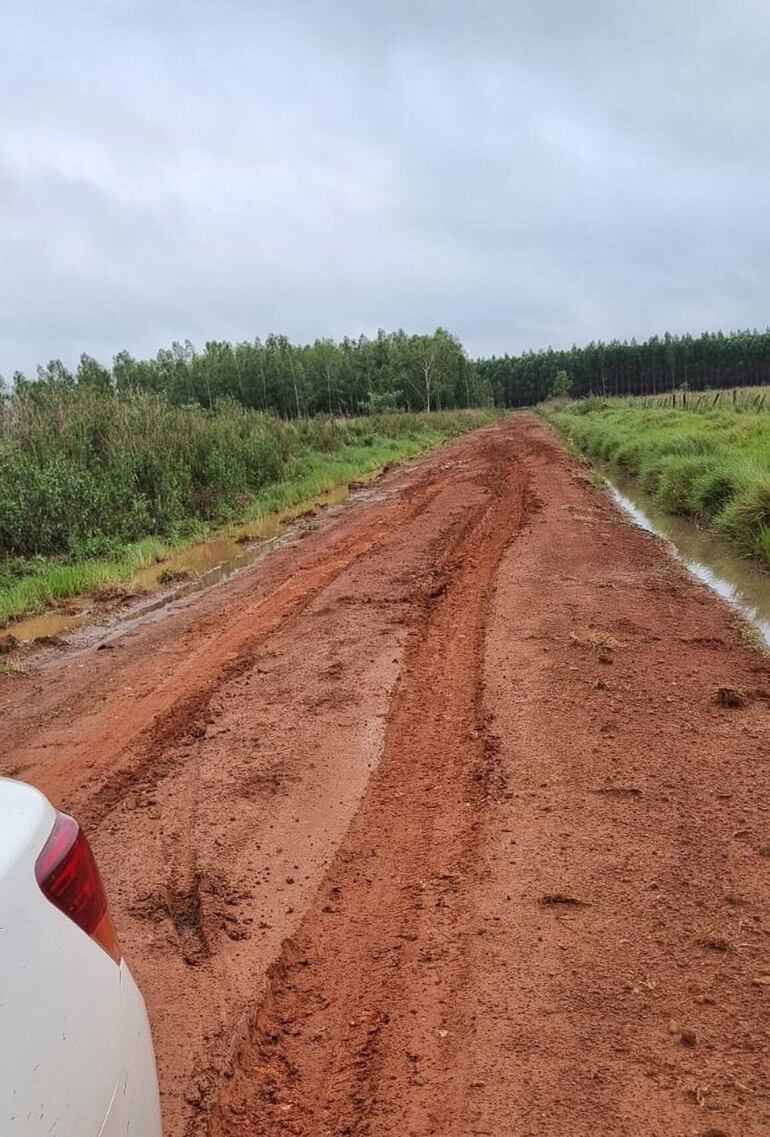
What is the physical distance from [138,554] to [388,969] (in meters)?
10.7

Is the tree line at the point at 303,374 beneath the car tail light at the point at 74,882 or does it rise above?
above

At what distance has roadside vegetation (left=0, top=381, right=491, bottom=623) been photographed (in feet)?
39.2

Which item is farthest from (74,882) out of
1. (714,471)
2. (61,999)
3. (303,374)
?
(303,374)

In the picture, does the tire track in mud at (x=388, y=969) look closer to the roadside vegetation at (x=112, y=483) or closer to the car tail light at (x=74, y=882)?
the car tail light at (x=74, y=882)

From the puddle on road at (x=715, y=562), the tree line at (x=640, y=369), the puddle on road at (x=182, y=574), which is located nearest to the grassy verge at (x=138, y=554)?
the puddle on road at (x=182, y=574)

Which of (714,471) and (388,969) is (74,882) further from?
(714,471)

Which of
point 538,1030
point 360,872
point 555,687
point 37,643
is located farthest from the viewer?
point 37,643

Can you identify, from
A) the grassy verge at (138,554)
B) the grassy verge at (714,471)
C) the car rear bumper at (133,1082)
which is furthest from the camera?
the grassy verge at (138,554)

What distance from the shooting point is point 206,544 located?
1438 cm

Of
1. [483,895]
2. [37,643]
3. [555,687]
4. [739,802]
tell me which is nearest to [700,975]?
[483,895]

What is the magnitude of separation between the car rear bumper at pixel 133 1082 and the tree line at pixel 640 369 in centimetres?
10419

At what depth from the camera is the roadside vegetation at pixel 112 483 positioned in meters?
12.0

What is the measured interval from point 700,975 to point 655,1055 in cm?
41

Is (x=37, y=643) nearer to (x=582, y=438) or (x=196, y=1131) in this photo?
(x=196, y=1131)
